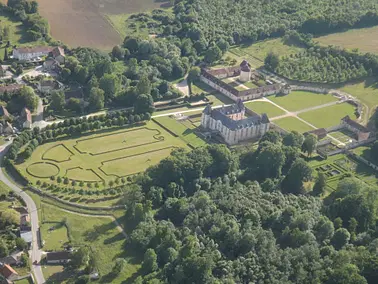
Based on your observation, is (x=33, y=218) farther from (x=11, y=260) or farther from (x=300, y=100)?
(x=300, y=100)

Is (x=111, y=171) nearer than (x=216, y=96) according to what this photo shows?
Yes

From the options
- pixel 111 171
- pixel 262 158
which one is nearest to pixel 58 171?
pixel 111 171

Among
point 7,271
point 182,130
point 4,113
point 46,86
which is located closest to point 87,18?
point 46,86

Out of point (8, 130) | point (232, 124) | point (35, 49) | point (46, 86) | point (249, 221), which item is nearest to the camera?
point (249, 221)

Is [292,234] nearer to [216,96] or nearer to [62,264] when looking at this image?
[62,264]

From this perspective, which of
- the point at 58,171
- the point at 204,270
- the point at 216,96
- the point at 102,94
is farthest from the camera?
the point at 216,96

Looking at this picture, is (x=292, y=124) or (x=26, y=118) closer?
(x=26, y=118)
